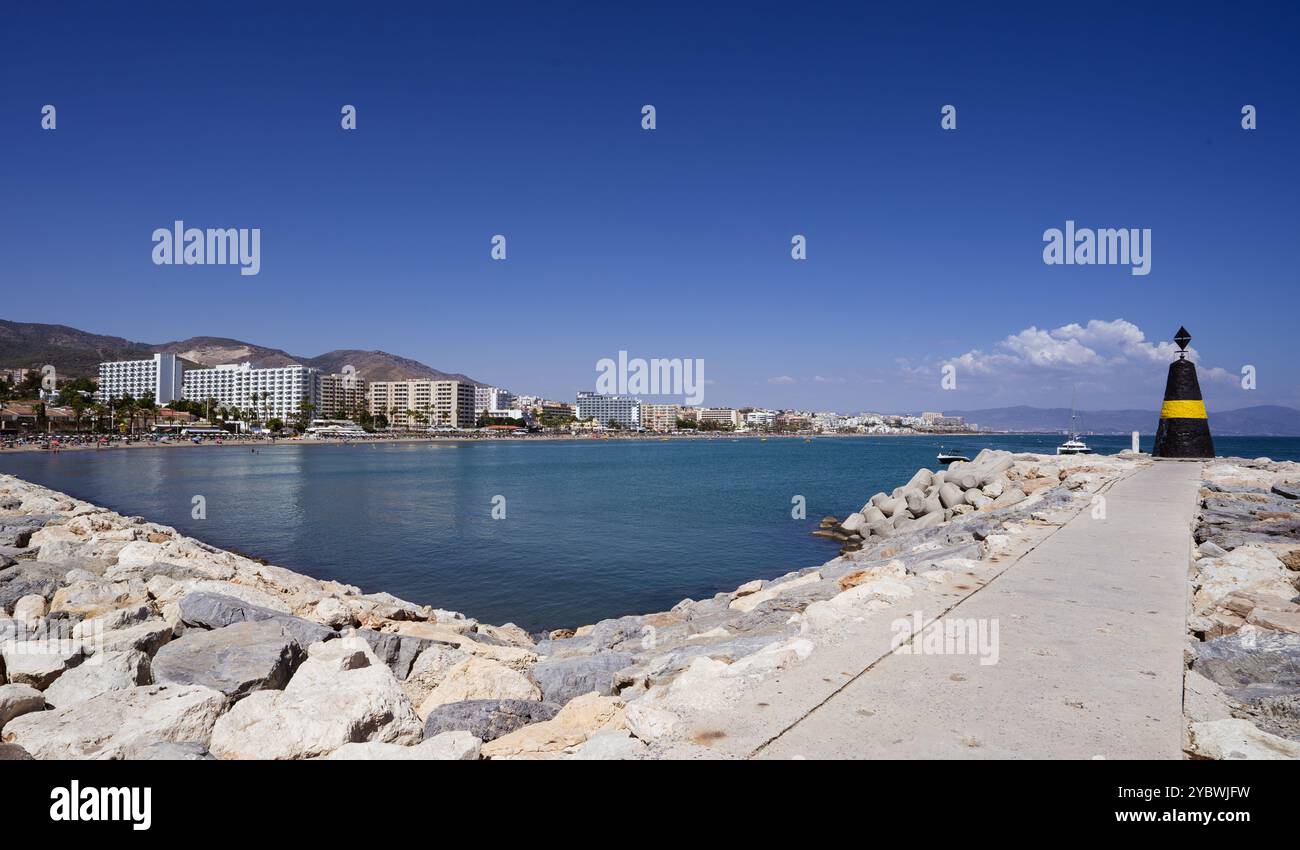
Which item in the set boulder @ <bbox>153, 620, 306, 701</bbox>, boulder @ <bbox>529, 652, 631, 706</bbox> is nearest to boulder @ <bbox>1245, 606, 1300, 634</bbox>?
boulder @ <bbox>529, 652, 631, 706</bbox>

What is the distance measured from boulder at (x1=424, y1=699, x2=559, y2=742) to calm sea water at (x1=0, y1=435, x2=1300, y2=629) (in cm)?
937

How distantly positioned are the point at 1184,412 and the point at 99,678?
98.3 ft

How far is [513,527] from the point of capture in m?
27.7

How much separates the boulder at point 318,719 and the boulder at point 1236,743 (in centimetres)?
448

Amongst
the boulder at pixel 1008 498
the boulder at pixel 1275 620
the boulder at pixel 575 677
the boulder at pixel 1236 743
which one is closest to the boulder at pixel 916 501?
the boulder at pixel 1008 498

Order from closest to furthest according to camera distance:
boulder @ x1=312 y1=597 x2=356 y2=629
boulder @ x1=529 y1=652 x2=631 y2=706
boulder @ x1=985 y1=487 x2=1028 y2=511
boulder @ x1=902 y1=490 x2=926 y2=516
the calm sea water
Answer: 1. boulder @ x1=529 y1=652 x2=631 y2=706
2. boulder @ x1=312 y1=597 x2=356 y2=629
3. the calm sea water
4. boulder @ x1=985 y1=487 x2=1028 y2=511
5. boulder @ x1=902 y1=490 x2=926 y2=516

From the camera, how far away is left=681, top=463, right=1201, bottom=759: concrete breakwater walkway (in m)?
3.38

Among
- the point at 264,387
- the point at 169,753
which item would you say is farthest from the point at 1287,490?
the point at 264,387

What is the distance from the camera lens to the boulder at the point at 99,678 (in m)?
5.21

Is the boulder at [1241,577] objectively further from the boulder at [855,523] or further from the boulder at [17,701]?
the boulder at [855,523]
